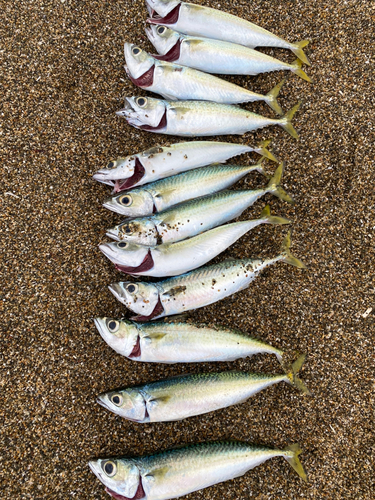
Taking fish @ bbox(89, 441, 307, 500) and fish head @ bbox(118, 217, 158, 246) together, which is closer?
fish @ bbox(89, 441, 307, 500)

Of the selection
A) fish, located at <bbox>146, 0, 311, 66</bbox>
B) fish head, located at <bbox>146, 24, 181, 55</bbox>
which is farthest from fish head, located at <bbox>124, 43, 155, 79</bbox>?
fish, located at <bbox>146, 0, 311, 66</bbox>

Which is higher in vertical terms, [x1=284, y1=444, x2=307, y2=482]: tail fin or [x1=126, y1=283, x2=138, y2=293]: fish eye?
[x1=126, y1=283, x2=138, y2=293]: fish eye

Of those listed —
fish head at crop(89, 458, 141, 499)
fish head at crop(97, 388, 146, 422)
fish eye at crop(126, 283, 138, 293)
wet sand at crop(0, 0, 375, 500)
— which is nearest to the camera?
fish head at crop(89, 458, 141, 499)

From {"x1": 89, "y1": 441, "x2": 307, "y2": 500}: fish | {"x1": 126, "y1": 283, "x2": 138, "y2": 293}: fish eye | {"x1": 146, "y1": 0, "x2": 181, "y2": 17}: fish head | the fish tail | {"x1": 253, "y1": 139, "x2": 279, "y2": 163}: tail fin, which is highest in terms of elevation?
{"x1": 146, "y1": 0, "x2": 181, "y2": 17}: fish head

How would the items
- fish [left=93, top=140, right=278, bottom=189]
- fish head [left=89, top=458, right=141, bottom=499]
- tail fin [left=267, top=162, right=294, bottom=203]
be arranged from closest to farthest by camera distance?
fish head [left=89, top=458, right=141, bottom=499]
fish [left=93, top=140, right=278, bottom=189]
tail fin [left=267, top=162, right=294, bottom=203]

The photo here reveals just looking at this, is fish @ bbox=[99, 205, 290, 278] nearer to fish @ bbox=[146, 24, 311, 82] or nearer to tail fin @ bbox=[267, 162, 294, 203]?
tail fin @ bbox=[267, 162, 294, 203]

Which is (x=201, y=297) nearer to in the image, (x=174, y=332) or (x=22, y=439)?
(x=174, y=332)

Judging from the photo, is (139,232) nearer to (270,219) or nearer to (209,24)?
(270,219)
